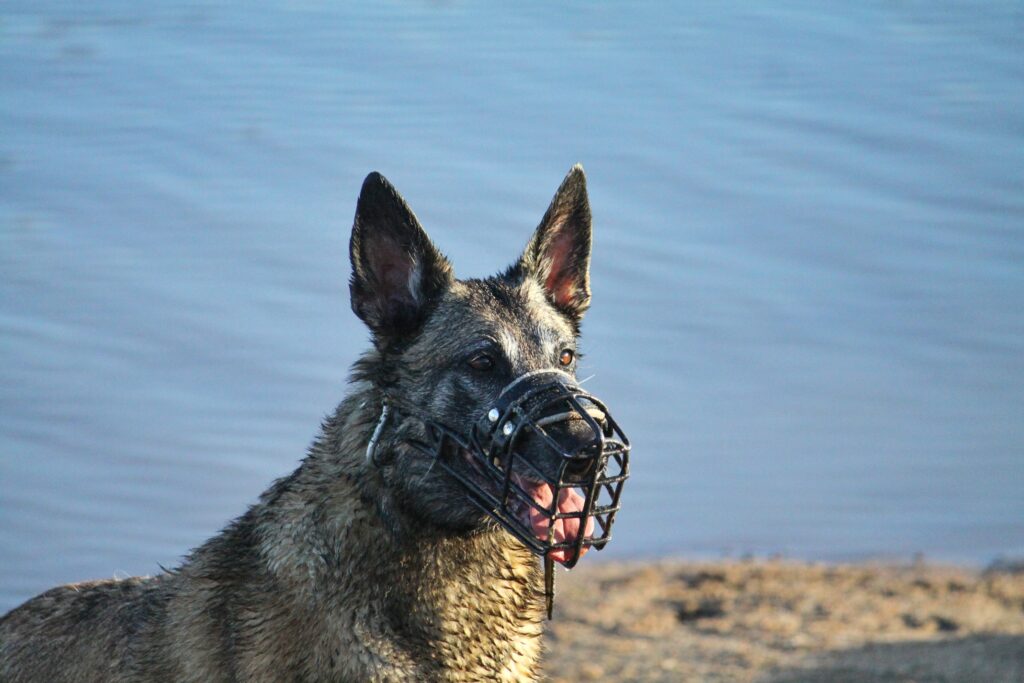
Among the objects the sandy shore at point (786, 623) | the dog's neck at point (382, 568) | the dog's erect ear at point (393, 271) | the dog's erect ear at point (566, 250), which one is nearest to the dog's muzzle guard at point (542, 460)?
the dog's neck at point (382, 568)

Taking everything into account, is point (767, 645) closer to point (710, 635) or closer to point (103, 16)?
point (710, 635)

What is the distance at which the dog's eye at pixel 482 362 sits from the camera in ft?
17.1

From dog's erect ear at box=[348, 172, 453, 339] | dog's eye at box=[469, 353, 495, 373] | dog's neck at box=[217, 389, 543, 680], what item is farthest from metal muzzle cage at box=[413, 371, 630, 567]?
dog's erect ear at box=[348, 172, 453, 339]

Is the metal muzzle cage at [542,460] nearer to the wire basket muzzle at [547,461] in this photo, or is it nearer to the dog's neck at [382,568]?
the wire basket muzzle at [547,461]

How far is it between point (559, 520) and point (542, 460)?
11.0 inches

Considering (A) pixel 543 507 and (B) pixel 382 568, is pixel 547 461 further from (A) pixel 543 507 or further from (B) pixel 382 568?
(B) pixel 382 568

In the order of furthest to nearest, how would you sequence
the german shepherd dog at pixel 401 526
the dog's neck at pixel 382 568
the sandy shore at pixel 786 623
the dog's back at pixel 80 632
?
the sandy shore at pixel 786 623 < the dog's back at pixel 80 632 < the dog's neck at pixel 382 568 < the german shepherd dog at pixel 401 526

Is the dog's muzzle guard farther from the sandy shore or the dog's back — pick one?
the sandy shore

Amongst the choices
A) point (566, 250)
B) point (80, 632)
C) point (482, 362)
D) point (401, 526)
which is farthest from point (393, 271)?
point (80, 632)

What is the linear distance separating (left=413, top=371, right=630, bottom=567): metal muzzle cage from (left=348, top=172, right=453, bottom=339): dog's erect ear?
18.4 inches

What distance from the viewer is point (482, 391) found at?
5.16 m

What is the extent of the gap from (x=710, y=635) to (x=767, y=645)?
1.06 feet

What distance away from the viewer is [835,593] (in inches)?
368

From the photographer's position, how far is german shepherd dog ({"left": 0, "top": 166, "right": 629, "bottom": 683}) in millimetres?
4988
